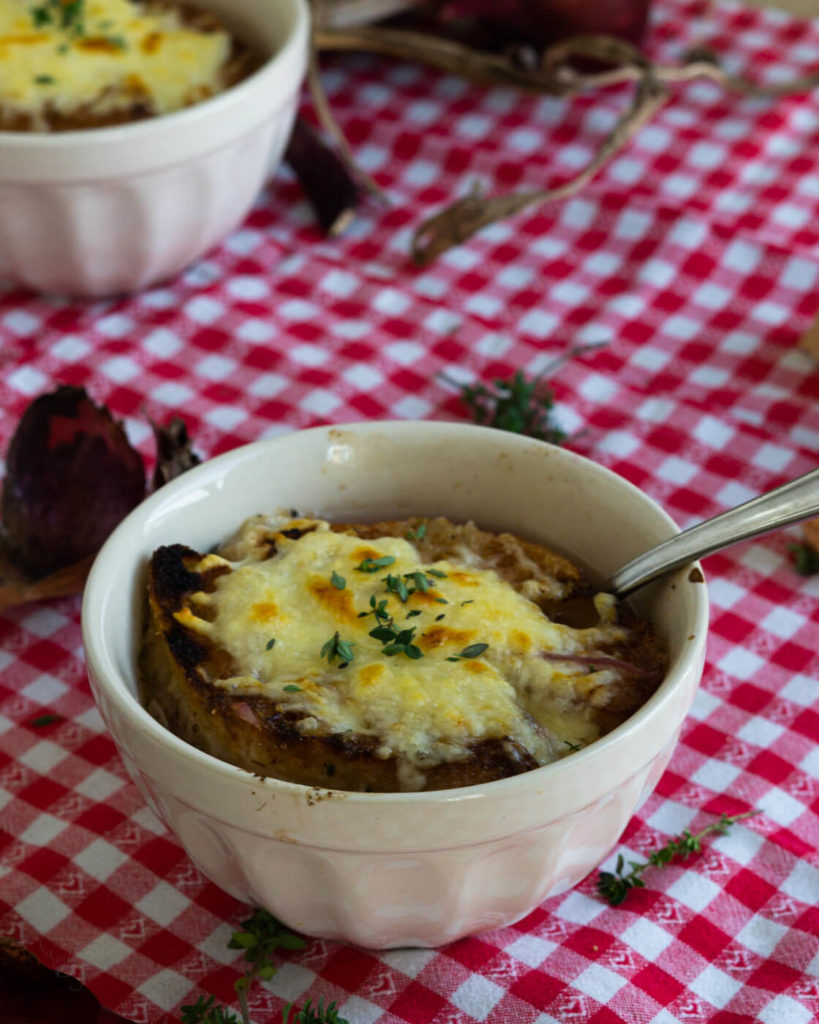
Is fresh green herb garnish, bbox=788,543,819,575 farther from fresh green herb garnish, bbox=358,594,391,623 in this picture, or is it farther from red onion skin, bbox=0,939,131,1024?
red onion skin, bbox=0,939,131,1024

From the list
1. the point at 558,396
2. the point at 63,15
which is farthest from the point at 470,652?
the point at 63,15

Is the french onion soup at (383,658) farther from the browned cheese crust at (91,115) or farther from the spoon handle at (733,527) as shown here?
the browned cheese crust at (91,115)

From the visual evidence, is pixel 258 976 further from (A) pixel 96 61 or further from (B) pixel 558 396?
(A) pixel 96 61

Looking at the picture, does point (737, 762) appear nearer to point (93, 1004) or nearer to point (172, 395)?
point (93, 1004)

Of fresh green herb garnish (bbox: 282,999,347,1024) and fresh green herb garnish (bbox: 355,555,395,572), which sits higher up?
fresh green herb garnish (bbox: 355,555,395,572)

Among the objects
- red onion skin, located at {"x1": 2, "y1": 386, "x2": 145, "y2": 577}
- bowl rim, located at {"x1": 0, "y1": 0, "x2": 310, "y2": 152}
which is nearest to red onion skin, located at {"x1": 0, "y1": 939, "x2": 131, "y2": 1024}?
red onion skin, located at {"x1": 2, "y1": 386, "x2": 145, "y2": 577}

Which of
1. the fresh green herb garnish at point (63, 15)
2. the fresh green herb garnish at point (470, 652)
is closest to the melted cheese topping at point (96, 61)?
the fresh green herb garnish at point (63, 15)
